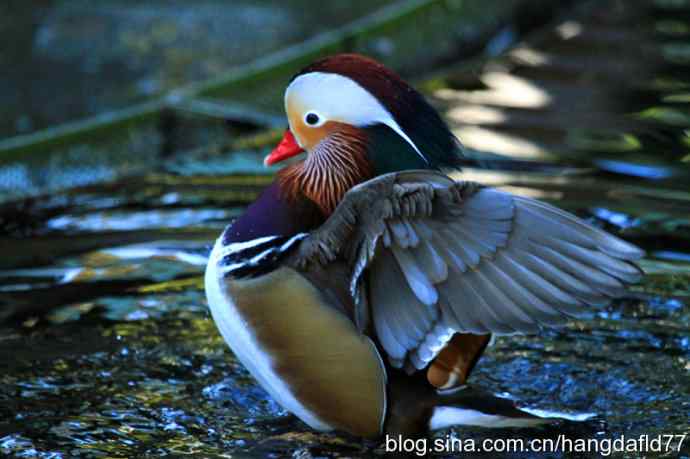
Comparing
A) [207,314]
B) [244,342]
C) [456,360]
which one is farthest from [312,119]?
[207,314]

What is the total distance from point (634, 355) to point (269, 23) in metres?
4.51

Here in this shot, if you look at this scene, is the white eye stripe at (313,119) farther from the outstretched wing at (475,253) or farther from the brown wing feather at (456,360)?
the brown wing feather at (456,360)

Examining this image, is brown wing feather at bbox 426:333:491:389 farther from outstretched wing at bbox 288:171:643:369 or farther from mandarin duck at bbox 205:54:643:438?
outstretched wing at bbox 288:171:643:369

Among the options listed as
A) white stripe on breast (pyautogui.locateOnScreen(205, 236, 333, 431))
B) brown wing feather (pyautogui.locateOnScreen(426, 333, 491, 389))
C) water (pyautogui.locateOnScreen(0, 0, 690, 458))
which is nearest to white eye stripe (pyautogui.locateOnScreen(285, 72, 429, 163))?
white stripe on breast (pyautogui.locateOnScreen(205, 236, 333, 431))

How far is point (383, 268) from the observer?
9.80ft

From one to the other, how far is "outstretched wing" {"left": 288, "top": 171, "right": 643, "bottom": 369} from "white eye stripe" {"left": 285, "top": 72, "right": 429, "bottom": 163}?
244 millimetres

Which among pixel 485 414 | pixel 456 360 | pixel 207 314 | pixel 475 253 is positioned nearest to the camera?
pixel 475 253

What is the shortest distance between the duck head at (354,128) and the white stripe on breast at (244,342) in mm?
237

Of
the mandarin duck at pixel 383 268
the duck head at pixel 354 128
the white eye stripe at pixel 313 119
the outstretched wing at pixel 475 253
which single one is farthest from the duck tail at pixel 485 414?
the white eye stripe at pixel 313 119

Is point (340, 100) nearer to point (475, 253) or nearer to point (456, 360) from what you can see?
point (475, 253)

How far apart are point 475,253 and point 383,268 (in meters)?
0.25

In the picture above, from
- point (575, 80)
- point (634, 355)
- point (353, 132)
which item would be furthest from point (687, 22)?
point (353, 132)

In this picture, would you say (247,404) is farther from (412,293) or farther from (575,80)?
(575,80)

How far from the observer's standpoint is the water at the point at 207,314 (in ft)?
10.6
